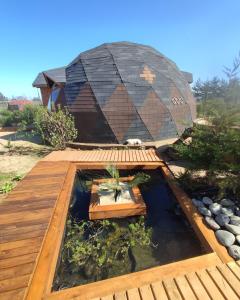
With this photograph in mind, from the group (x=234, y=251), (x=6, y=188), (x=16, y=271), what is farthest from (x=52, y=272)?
(x=6, y=188)

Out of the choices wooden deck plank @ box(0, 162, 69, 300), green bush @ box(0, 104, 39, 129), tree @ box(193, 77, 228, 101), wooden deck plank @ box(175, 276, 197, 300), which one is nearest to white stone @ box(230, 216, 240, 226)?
wooden deck plank @ box(175, 276, 197, 300)

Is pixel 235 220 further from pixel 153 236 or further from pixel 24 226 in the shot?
pixel 24 226

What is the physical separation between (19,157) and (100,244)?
7174mm

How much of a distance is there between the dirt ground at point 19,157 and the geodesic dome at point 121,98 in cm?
247

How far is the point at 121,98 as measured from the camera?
35.8ft

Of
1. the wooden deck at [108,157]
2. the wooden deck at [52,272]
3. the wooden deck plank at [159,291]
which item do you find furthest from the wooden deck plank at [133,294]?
the wooden deck at [108,157]

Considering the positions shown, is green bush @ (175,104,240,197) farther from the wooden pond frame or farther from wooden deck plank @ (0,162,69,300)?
wooden deck plank @ (0,162,69,300)

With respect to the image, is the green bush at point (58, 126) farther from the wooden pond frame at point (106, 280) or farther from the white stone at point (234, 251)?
the white stone at point (234, 251)

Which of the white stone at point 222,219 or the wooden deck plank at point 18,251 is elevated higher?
the white stone at point 222,219

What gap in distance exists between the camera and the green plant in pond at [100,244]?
11.9 ft

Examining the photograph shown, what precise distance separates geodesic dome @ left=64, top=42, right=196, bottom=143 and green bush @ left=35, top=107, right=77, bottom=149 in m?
0.60

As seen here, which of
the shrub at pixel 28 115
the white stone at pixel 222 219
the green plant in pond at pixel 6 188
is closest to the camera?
the white stone at pixel 222 219

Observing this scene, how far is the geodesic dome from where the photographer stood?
35.7 feet

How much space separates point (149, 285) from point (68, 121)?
29.9ft
